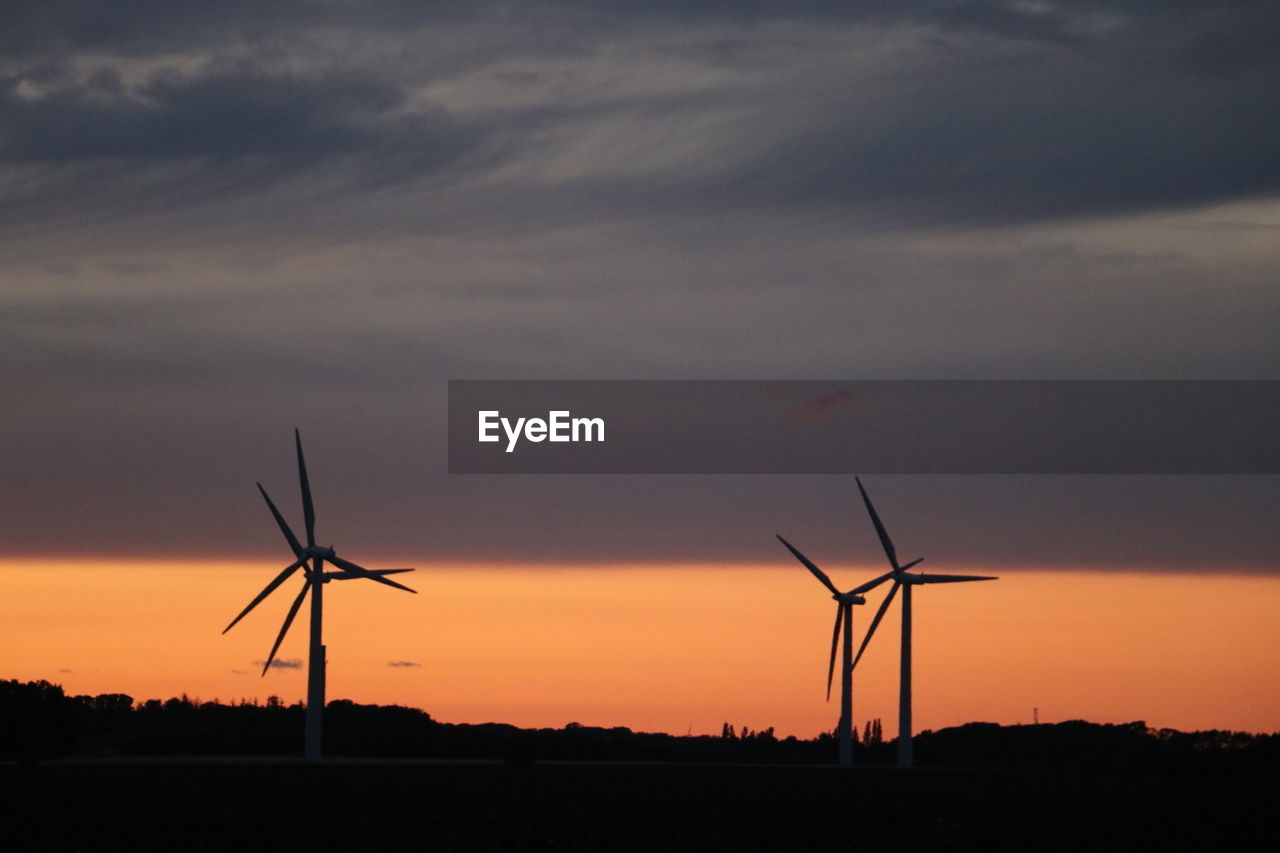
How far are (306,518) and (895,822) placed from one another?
73.5 meters

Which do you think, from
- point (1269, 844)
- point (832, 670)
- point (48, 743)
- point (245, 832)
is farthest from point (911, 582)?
point (245, 832)

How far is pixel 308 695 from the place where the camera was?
Result: 497 ft

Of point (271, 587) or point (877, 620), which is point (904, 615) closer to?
point (877, 620)

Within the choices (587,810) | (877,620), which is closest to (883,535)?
(877,620)

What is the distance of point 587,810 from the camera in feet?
319

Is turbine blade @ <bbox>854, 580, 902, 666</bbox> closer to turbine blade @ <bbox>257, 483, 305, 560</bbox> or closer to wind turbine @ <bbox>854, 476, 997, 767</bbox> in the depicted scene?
wind turbine @ <bbox>854, 476, 997, 767</bbox>

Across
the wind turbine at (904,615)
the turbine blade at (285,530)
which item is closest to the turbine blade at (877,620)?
the wind turbine at (904,615)

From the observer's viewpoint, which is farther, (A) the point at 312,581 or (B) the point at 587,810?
(A) the point at 312,581

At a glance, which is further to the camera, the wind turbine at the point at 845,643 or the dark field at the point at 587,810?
the wind turbine at the point at 845,643

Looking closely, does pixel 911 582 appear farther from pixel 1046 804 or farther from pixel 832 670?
pixel 1046 804

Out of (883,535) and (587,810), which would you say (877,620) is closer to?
(883,535)

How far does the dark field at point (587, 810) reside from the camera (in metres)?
79.2

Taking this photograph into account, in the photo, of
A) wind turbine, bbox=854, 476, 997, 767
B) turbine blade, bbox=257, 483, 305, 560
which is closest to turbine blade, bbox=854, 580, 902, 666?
wind turbine, bbox=854, 476, 997, 767

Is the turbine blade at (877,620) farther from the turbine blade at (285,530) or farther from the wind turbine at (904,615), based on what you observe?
the turbine blade at (285,530)
